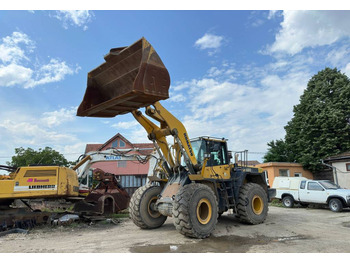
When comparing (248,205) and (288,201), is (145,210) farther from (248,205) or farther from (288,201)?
(288,201)

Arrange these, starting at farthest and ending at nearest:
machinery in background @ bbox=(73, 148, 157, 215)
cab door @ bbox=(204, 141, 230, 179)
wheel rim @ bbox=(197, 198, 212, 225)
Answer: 1. machinery in background @ bbox=(73, 148, 157, 215)
2. cab door @ bbox=(204, 141, 230, 179)
3. wheel rim @ bbox=(197, 198, 212, 225)

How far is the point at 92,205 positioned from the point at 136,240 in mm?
5621

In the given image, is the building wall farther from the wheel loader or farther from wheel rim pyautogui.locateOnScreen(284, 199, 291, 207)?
the wheel loader

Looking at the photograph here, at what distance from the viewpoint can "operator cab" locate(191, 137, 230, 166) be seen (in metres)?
8.77

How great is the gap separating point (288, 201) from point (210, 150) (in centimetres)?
949

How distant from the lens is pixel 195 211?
6.81 meters

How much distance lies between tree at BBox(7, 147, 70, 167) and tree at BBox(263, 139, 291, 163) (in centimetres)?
2434

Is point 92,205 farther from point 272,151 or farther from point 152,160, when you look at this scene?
point 272,151

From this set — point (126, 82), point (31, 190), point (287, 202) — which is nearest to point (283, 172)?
point (287, 202)

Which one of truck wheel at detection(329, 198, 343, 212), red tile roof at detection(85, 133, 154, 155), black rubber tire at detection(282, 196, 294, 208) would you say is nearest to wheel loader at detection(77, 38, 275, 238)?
truck wheel at detection(329, 198, 343, 212)

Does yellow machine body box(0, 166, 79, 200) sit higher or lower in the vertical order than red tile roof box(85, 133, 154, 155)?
lower

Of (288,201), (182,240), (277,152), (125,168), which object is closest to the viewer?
(182,240)

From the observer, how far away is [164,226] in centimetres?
891

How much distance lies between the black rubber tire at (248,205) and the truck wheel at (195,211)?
192cm
